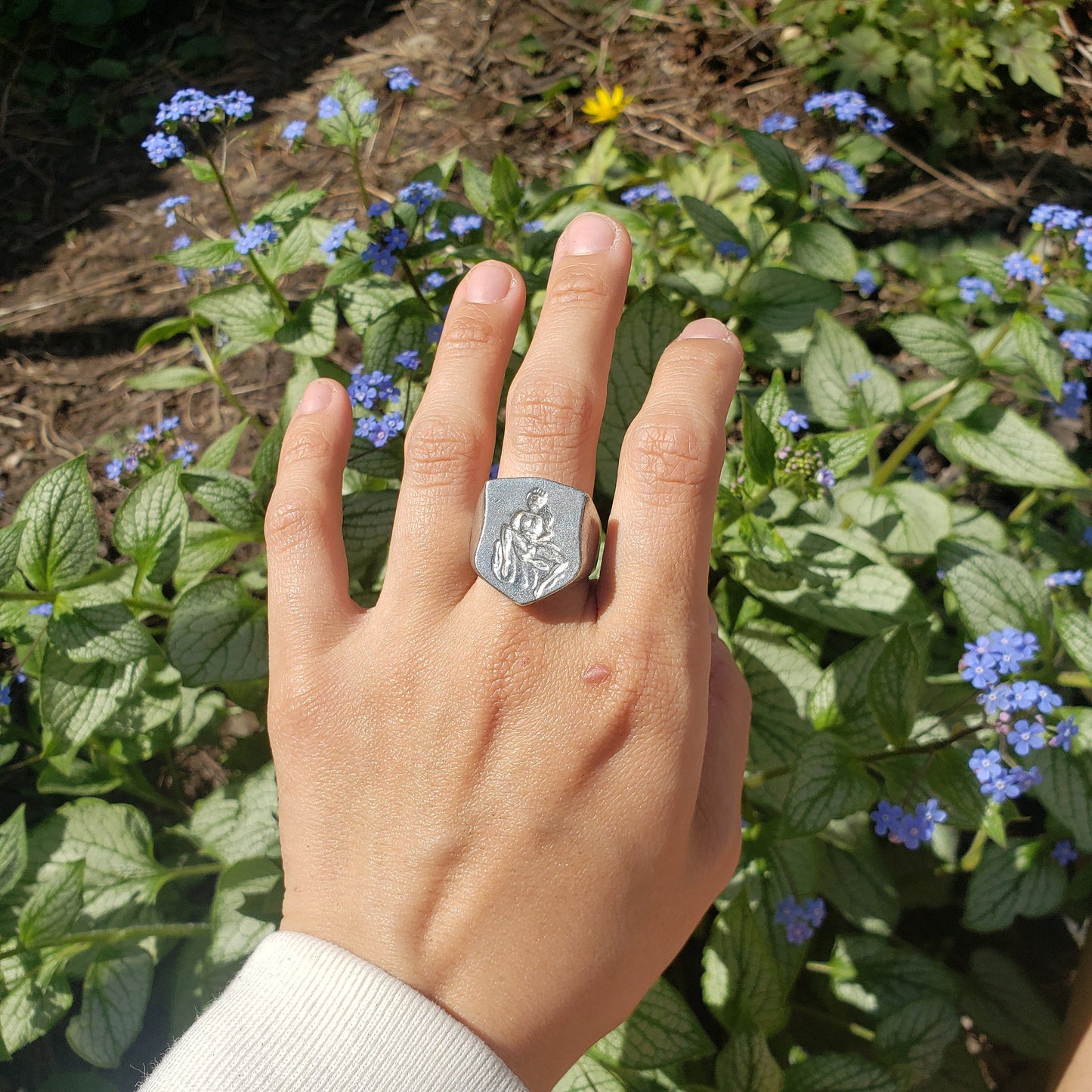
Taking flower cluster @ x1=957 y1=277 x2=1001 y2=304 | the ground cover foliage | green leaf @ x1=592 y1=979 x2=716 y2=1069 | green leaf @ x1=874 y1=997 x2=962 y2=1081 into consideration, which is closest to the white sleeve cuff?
green leaf @ x1=592 y1=979 x2=716 y2=1069

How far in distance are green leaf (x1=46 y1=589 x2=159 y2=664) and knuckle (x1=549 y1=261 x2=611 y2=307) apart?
1.40m

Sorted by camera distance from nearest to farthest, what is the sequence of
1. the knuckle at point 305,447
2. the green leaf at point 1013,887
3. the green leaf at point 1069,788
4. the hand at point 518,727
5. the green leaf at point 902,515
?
1. the hand at point 518,727
2. the knuckle at point 305,447
3. the green leaf at point 1069,788
4. the green leaf at point 1013,887
5. the green leaf at point 902,515

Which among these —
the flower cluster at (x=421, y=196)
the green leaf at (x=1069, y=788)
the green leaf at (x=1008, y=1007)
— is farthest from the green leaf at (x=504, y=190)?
the green leaf at (x=1008, y=1007)

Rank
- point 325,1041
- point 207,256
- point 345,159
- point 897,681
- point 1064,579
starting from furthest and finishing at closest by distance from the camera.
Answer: point 345,159 < point 207,256 < point 1064,579 < point 897,681 < point 325,1041

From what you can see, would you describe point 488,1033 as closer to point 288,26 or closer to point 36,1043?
point 36,1043

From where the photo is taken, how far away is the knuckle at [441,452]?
1.77 meters

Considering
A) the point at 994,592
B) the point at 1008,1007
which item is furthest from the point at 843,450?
the point at 1008,1007

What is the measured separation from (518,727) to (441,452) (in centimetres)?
58

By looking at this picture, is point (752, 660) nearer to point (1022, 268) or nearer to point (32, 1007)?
point (1022, 268)

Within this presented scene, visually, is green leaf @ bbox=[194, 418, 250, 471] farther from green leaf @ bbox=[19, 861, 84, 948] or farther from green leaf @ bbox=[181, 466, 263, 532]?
green leaf @ bbox=[19, 861, 84, 948]

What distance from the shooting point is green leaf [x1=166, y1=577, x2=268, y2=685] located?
91.3 inches

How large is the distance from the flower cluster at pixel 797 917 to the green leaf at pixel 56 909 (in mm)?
1965

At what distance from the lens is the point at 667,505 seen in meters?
1.68

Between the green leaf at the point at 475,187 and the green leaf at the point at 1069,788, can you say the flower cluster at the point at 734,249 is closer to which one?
the green leaf at the point at 475,187
